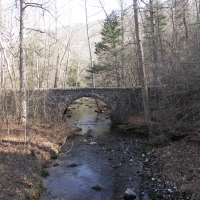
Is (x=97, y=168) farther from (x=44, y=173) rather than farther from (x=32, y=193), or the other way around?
(x=32, y=193)

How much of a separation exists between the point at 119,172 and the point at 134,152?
92.3 inches

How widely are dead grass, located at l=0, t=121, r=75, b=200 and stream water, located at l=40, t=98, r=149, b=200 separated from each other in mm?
427

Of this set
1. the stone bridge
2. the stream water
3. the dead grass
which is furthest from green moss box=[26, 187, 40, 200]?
the stone bridge

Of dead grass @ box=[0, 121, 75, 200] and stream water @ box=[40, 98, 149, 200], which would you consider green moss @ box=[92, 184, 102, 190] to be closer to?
stream water @ box=[40, 98, 149, 200]

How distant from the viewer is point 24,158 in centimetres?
Result: 840

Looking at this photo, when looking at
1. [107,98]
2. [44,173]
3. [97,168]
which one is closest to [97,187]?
[97,168]

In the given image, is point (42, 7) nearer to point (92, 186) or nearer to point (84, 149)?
point (84, 149)

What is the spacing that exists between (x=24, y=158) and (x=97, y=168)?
108 inches

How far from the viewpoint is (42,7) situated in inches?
402

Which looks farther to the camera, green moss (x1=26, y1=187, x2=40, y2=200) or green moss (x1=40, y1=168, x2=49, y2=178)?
green moss (x1=40, y1=168, x2=49, y2=178)

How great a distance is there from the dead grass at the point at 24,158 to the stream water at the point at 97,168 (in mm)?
427

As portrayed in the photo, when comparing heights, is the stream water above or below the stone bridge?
below

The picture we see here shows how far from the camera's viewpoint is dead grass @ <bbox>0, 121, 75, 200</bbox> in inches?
252

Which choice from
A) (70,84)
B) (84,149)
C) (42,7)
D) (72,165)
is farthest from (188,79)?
(70,84)
